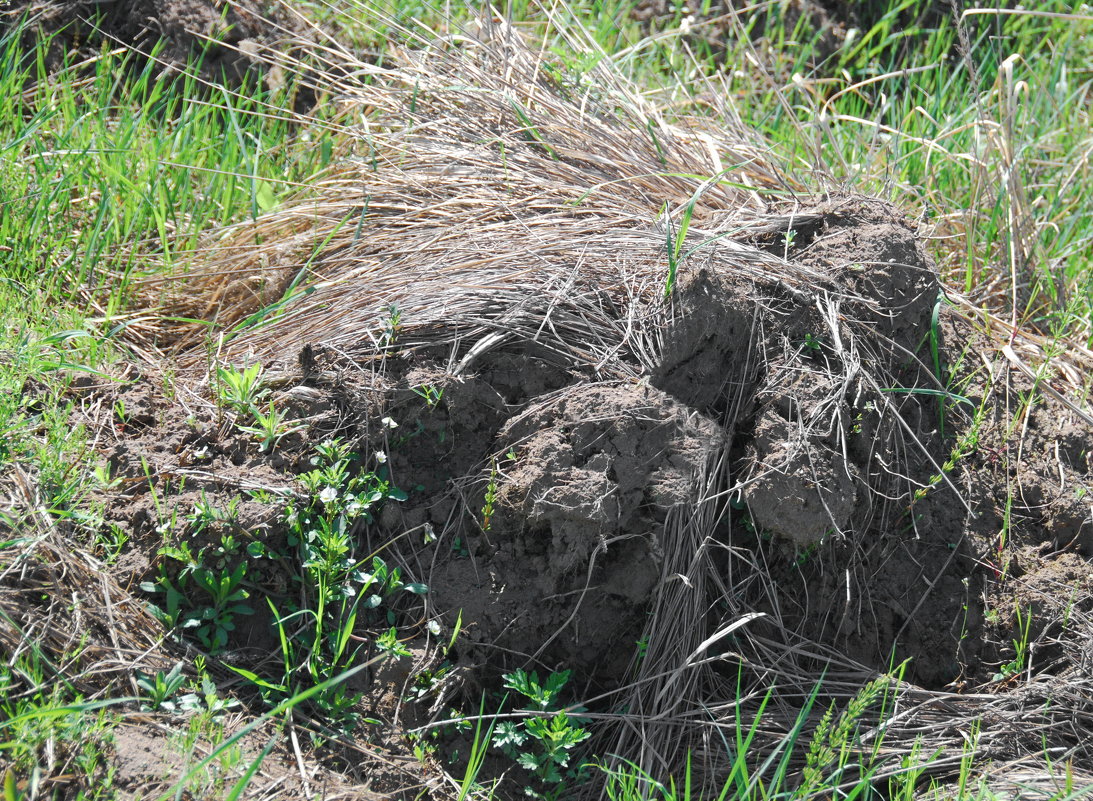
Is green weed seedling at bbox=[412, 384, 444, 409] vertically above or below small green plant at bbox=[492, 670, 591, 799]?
above

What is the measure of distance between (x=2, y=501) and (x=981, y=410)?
7.81 feet

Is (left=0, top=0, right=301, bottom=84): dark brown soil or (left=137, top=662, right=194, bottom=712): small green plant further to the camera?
(left=0, top=0, right=301, bottom=84): dark brown soil

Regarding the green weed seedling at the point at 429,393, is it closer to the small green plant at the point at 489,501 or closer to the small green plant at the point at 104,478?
the small green plant at the point at 489,501

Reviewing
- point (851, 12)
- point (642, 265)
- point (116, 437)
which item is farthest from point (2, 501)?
point (851, 12)

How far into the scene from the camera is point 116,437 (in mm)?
2191

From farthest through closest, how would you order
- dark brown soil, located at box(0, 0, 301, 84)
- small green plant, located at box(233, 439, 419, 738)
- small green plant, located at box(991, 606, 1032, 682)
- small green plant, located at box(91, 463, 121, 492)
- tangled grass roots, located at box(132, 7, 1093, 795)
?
dark brown soil, located at box(0, 0, 301, 84) < small green plant, located at box(991, 606, 1032, 682) < tangled grass roots, located at box(132, 7, 1093, 795) < small green plant, located at box(91, 463, 121, 492) < small green plant, located at box(233, 439, 419, 738)

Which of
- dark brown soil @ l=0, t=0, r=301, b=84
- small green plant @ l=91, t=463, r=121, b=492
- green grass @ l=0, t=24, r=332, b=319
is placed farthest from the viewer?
dark brown soil @ l=0, t=0, r=301, b=84

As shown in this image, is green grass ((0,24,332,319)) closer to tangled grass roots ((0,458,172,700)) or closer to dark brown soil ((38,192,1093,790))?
dark brown soil ((38,192,1093,790))

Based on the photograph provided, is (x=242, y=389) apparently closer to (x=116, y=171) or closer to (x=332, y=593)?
(x=332, y=593)

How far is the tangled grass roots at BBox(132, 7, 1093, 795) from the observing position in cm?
214

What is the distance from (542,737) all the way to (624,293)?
1.09m

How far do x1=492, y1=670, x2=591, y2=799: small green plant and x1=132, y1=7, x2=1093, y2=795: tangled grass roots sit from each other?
0.15 meters

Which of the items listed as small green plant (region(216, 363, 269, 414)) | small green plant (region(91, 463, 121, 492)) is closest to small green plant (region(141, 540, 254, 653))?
small green plant (region(91, 463, 121, 492))

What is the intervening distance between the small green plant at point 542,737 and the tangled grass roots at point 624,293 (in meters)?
0.15
